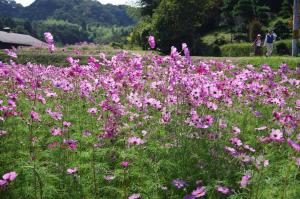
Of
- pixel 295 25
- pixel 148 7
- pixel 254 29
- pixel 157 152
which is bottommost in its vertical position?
A: pixel 157 152

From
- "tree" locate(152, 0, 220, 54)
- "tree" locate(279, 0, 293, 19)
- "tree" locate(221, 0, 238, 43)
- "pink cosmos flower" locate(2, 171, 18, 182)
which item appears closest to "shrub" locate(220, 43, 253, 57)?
"tree" locate(152, 0, 220, 54)

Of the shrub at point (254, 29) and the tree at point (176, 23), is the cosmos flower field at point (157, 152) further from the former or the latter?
the shrub at point (254, 29)

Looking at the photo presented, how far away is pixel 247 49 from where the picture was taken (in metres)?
32.2

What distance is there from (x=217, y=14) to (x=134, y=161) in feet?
145

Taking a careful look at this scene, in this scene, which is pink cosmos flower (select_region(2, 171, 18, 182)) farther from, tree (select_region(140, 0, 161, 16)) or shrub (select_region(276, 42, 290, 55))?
tree (select_region(140, 0, 161, 16))

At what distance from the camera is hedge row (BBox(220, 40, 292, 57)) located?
3131cm

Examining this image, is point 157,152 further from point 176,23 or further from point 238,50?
point 238,50

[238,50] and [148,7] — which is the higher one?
[148,7]

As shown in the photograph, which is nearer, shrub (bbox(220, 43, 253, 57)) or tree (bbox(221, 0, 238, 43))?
shrub (bbox(220, 43, 253, 57))

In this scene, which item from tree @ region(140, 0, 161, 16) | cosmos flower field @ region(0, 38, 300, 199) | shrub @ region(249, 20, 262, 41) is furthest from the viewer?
tree @ region(140, 0, 161, 16)

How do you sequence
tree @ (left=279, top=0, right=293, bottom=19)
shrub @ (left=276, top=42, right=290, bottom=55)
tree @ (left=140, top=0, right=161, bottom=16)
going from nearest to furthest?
shrub @ (left=276, top=42, right=290, bottom=55), tree @ (left=279, top=0, right=293, bottom=19), tree @ (left=140, top=0, right=161, bottom=16)

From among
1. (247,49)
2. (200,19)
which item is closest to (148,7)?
(200,19)

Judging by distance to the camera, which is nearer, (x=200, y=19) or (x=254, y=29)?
(x=200, y=19)

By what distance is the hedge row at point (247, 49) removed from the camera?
31312 mm
